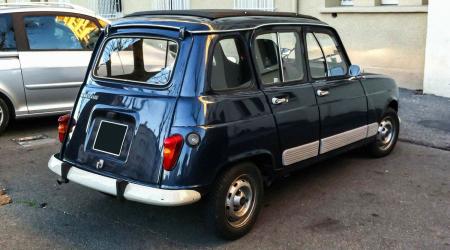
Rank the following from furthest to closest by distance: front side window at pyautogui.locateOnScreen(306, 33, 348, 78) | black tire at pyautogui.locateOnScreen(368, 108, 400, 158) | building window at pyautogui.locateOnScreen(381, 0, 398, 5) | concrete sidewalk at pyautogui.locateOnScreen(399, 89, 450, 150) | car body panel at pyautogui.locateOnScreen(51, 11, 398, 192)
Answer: building window at pyautogui.locateOnScreen(381, 0, 398, 5), concrete sidewalk at pyautogui.locateOnScreen(399, 89, 450, 150), black tire at pyautogui.locateOnScreen(368, 108, 400, 158), front side window at pyautogui.locateOnScreen(306, 33, 348, 78), car body panel at pyautogui.locateOnScreen(51, 11, 398, 192)

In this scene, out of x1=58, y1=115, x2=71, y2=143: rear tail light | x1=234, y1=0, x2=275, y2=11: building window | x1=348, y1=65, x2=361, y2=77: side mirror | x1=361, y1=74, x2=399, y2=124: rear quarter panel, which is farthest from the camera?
x1=234, y1=0, x2=275, y2=11: building window

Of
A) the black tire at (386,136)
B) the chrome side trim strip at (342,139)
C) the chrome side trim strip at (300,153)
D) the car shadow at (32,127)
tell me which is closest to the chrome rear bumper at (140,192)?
the chrome side trim strip at (300,153)

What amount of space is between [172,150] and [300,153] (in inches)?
54.0

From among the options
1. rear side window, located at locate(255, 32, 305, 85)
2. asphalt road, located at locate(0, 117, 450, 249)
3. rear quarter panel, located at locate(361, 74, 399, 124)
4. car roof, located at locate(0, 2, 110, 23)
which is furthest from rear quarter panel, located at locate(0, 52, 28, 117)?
rear quarter panel, located at locate(361, 74, 399, 124)

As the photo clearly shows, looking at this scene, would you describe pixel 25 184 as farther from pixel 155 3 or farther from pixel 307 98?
pixel 155 3

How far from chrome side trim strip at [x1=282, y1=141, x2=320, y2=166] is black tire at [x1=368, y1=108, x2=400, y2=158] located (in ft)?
4.62

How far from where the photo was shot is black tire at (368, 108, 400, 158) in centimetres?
611

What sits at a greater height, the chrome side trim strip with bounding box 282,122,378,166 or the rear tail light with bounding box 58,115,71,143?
the rear tail light with bounding box 58,115,71,143

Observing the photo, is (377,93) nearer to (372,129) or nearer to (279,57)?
(372,129)

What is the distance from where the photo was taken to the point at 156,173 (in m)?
3.87

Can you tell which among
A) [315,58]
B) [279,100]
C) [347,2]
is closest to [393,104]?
[315,58]

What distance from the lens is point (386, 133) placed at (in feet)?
20.5

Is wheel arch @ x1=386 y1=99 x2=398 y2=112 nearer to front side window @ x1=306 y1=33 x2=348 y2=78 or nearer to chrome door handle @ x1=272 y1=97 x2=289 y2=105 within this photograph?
front side window @ x1=306 y1=33 x2=348 y2=78

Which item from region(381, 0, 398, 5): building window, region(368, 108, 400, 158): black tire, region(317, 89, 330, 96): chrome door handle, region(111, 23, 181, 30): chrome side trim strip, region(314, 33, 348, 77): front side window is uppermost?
region(381, 0, 398, 5): building window
